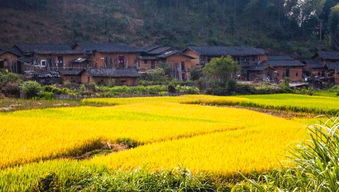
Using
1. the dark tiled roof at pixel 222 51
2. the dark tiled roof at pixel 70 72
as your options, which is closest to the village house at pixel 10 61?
the dark tiled roof at pixel 70 72

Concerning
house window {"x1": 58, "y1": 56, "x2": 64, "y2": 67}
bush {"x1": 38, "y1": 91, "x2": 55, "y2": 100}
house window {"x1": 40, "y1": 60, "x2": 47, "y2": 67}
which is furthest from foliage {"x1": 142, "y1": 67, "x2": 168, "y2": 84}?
bush {"x1": 38, "y1": 91, "x2": 55, "y2": 100}

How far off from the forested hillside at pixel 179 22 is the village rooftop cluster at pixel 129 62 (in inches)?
359

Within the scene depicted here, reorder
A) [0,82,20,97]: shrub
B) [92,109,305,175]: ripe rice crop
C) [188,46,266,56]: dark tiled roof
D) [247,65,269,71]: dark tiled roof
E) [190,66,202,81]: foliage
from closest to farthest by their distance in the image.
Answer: [92,109,305,175]: ripe rice crop, [0,82,20,97]: shrub, [190,66,202,81]: foliage, [188,46,266,56]: dark tiled roof, [247,65,269,71]: dark tiled roof

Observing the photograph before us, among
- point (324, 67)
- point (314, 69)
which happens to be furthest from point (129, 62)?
point (324, 67)

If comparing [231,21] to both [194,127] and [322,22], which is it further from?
[194,127]

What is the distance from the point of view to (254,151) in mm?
9953

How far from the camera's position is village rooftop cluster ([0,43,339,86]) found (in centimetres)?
4062

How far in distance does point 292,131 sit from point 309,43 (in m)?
62.4

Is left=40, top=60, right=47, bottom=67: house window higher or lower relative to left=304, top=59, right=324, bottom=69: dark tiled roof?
higher

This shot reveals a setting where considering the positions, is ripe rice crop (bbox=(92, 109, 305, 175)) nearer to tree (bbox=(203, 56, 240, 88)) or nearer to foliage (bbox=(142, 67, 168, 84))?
tree (bbox=(203, 56, 240, 88))

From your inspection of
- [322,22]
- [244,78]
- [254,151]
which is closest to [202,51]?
[244,78]

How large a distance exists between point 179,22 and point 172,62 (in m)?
21.3

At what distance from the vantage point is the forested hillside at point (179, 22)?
56.2 m

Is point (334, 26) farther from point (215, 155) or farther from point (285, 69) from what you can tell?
point (215, 155)
